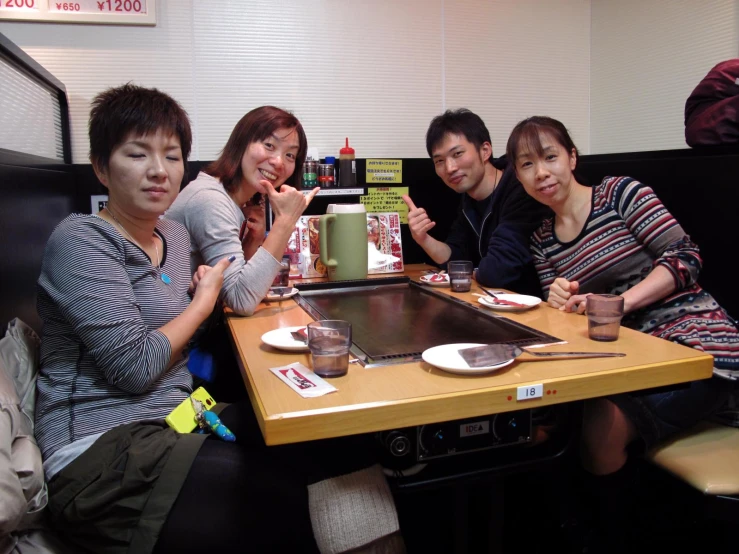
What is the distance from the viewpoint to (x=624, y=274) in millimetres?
1588

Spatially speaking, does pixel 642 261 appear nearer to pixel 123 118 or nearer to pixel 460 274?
pixel 460 274

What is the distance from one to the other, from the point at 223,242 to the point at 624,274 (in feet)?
3.89

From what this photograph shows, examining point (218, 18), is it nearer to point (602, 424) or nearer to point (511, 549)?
point (602, 424)

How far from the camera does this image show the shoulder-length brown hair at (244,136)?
5.89ft

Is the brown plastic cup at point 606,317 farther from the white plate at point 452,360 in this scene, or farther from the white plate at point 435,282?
the white plate at point 435,282

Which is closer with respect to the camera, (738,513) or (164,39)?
(738,513)

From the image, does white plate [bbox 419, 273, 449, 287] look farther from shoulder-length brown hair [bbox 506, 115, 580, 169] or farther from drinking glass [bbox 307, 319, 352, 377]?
drinking glass [bbox 307, 319, 352, 377]

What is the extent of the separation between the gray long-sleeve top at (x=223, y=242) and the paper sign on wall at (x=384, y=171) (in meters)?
0.92

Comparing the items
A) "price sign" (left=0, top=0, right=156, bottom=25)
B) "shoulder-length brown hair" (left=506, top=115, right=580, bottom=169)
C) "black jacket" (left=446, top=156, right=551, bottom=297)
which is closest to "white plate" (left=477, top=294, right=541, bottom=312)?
"black jacket" (left=446, top=156, right=551, bottom=297)

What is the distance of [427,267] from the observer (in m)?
2.39

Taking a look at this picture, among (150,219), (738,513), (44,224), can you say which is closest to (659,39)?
(738,513)

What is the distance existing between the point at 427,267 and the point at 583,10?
1629mm

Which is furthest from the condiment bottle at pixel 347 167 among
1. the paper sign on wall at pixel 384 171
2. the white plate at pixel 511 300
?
the white plate at pixel 511 300

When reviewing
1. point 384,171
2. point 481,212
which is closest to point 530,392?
point 481,212
